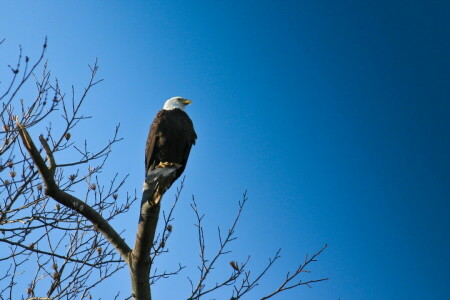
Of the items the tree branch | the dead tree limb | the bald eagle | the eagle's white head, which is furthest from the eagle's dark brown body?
the dead tree limb

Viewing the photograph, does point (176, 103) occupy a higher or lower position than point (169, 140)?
higher

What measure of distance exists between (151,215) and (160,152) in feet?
9.20

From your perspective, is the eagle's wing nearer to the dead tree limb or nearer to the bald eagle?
the bald eagle

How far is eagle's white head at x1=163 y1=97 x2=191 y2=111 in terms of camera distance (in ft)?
20.7

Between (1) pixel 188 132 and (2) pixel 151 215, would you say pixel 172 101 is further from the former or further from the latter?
(2) pixel 151 215

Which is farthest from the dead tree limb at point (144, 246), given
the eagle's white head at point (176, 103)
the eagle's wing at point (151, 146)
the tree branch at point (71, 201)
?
the eagle's white head at point (176, 103)

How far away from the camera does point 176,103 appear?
6.46 meters

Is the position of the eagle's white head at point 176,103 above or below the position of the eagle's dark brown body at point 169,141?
above

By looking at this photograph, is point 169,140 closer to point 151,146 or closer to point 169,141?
point 169,141

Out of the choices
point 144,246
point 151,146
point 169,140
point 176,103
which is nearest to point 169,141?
point 169,140

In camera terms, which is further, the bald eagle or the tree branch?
the bald eagle

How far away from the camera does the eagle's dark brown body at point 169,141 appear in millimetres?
5309

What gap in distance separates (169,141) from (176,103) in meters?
1.24

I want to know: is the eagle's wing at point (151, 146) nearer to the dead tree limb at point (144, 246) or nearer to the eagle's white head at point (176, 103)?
the eagle's white head at point (176, 103)
